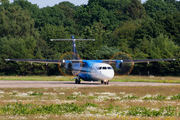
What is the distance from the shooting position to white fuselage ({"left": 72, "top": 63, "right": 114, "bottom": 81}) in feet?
122

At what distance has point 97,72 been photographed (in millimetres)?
37875

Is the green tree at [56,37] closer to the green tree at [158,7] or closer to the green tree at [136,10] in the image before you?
the green tree at [136,10]

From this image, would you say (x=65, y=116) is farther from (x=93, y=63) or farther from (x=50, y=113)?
(x=93, y=63)

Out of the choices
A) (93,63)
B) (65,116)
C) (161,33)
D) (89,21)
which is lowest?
(65,116)

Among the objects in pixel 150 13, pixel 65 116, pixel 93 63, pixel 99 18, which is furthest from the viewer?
pixel 150 13

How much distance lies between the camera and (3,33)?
91625 mm

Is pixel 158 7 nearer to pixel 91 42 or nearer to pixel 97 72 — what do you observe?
pixel 91 42

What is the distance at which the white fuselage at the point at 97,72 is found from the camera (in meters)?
37.3

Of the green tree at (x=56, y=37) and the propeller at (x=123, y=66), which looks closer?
the propeller at (x=123, y=66)

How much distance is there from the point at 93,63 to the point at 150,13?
292 feet

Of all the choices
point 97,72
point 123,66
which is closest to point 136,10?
point 123,66

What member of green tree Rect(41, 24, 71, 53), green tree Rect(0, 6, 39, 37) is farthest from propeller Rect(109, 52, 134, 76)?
green tree Rect(0, 6, 39, 37)

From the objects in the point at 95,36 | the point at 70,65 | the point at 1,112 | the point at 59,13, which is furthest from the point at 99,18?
the point at 1,112

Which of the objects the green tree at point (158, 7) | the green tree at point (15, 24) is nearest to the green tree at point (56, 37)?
the green tree at point (15, 24)
